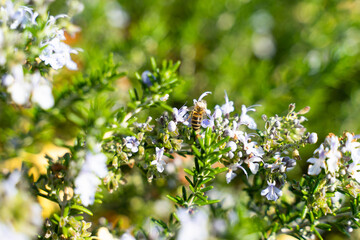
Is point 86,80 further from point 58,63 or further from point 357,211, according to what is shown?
point 357,211

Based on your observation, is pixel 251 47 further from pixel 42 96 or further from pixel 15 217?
pixel 15 217

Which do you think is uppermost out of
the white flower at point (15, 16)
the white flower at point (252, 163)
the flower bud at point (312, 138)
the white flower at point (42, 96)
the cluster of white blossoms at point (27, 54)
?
the white flower at point (15, 16)

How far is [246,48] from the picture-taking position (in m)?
2.88

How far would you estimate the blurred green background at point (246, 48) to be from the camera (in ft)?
6.80

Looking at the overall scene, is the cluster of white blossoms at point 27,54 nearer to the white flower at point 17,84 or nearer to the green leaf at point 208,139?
the white flower at point 17,84

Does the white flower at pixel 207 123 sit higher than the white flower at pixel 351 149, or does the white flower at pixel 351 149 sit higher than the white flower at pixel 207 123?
the white flower at pixel 207 123

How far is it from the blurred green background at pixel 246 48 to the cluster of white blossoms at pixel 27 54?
784 mm

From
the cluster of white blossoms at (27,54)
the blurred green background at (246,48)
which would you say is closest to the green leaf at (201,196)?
the cluster of white blossoms at (27,54)

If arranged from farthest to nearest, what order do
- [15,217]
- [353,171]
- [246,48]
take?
[246,48] < [353,171] < [15,217]

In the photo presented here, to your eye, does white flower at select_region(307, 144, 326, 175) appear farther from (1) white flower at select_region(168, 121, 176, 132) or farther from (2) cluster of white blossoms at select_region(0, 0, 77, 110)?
(2) cluster of white blossoms at select_region(0, 0, 77, 110)

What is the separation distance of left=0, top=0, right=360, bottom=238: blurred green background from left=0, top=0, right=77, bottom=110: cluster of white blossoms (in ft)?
2.57

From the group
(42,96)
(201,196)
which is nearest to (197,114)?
(201,196)

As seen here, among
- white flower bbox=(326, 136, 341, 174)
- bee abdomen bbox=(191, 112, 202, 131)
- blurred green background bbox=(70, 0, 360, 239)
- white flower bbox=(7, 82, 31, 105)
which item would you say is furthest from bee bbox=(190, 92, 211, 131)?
blurred green background bbox=(70, 0, 360, 239)

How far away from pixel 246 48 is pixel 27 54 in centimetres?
221
